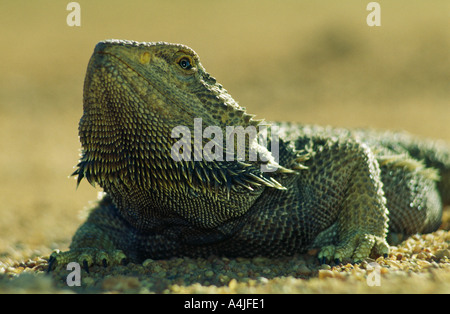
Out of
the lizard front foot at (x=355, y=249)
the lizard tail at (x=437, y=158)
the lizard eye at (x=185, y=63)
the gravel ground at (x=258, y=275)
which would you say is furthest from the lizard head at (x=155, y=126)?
the lizard tail at (x=437, y=158)

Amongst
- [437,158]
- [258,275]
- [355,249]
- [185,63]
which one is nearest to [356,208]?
[355,249]

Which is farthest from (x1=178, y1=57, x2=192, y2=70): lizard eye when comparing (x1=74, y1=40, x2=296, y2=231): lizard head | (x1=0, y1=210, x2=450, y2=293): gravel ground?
(x1=0, y1=210, x2=450, y2=293): gravel ground

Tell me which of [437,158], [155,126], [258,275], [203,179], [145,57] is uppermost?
[145,57]

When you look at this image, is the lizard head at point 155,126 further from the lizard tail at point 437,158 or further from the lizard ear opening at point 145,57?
the lizard tail at point 437,158

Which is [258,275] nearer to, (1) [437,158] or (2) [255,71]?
(1) [437,158]

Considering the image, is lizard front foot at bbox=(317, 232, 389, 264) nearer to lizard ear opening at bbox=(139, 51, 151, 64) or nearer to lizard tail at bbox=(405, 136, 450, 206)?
lizard ear opening at bbox=(139, 51, 151, 64)
